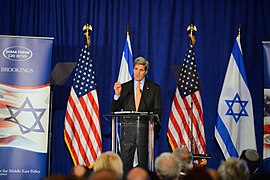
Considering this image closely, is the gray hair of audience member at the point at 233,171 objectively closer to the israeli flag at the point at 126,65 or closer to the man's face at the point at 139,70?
the man's face at the point at 139,70

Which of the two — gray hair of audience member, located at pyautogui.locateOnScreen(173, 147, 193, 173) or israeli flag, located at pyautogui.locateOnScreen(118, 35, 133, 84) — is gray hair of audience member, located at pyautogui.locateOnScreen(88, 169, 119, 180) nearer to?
gray hair of audience member, located at pyautogui.locateOnScreen(173, 147, 193, 173)

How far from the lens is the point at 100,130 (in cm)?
900

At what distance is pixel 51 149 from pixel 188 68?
8.83 feet

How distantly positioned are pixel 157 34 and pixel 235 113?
191 centimetres

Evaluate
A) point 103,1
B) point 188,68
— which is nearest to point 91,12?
point 103,1

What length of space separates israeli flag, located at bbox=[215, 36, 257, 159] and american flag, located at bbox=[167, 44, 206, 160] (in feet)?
1.27

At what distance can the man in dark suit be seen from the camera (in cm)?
695

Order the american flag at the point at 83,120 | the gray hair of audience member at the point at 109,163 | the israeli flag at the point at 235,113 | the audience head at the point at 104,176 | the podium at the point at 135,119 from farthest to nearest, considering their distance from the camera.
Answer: the israeli flag at the point at 235,113, the american flag at the point at 83,120, the podium at the point at 135,119, the gray hair of audience member at the point at 109,163, the audience head at the point at 104,176

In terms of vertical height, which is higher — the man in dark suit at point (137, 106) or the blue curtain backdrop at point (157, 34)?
the blue curtain backdrop at point (157, 34)

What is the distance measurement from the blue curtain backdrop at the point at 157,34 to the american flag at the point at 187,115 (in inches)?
19.4

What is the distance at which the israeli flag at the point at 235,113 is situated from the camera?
29.7 feet

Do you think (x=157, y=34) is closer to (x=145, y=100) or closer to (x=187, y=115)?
(x=187, y=115)

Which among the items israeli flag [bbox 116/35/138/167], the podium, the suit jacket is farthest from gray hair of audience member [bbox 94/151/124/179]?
israeli flag [bbox 116/35/138/167]

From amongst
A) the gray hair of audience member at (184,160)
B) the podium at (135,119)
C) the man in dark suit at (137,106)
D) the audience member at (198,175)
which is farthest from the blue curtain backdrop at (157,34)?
the audience member at (198,175)
